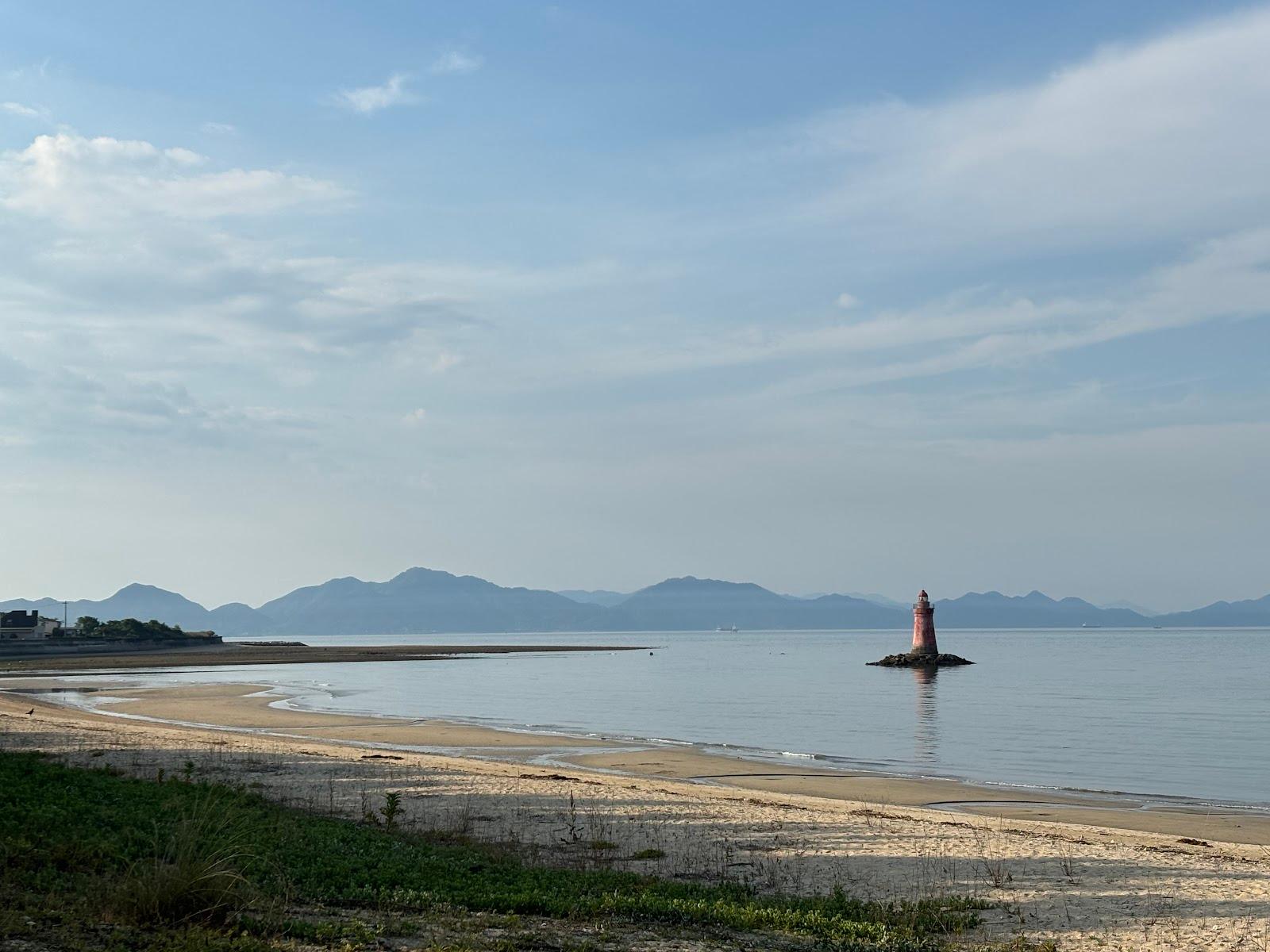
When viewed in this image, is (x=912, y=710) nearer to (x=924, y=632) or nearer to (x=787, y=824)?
(x=787, y=824)

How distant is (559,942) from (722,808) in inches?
509

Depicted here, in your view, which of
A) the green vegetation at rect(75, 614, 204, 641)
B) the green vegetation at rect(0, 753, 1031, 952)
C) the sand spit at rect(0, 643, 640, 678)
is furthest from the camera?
the green vegetation at rect(75, 614, 204, 641)

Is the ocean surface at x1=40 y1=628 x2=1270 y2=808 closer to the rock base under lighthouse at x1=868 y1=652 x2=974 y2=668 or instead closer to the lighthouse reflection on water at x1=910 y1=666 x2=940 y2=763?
the lighthouse reflection on water at x1=910 y1=666 x2=940 y2=763

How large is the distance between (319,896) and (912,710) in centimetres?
5120

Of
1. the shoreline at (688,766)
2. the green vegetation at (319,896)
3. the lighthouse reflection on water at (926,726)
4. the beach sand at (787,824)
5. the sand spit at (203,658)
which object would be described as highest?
the green vegetation at (319,896)

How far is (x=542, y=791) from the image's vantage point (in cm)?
2378

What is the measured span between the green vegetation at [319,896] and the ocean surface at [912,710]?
852 inches

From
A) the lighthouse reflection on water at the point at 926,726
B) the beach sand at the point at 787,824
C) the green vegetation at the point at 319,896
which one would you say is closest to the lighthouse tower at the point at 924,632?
the lighthouse reflection on water at the point at 926,726

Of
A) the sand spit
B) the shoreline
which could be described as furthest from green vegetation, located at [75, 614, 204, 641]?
the shoreline

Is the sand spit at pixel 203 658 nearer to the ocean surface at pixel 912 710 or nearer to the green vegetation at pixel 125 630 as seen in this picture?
the green vegetation at pixel 125 630

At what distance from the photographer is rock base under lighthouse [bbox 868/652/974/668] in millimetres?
108625

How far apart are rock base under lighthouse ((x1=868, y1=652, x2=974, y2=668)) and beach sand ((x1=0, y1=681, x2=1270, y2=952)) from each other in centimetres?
7573

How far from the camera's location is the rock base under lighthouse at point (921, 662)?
108625mm

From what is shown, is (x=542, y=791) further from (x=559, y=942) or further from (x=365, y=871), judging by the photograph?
(x=559, y=942)
